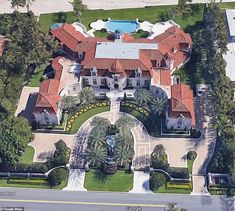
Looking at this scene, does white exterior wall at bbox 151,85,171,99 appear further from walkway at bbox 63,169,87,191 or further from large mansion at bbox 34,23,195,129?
walkway at bbox 63,169,87,191

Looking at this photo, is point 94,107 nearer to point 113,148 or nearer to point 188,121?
point 113,148

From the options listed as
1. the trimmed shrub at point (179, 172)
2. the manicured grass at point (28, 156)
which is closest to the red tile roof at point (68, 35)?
the manicured grass at point (28, 156)

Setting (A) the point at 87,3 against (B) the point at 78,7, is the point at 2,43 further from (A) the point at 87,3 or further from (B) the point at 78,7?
(A) the point at 87,3

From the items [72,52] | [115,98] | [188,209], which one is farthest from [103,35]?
[188,209]

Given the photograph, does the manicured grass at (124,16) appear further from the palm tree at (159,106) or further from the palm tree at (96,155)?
the palm tree at (96,155)

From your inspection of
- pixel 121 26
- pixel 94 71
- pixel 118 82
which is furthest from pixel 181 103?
A: pixel 121 26

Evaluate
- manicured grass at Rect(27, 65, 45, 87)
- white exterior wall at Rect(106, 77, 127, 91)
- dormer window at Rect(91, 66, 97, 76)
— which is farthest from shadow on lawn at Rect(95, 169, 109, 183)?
manicured grass at Rect(27, 65, 45, 87)
